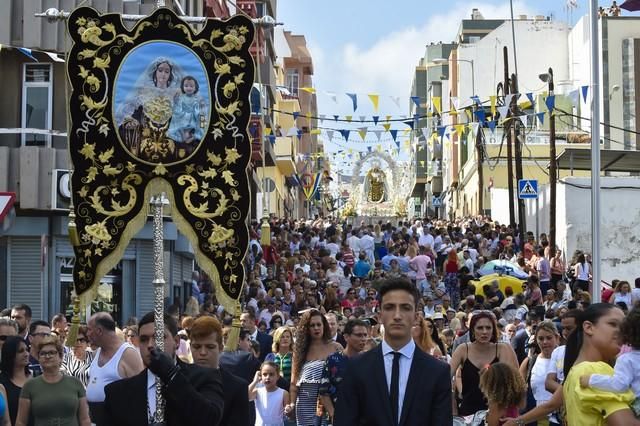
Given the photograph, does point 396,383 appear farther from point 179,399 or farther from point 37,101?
point 37,101

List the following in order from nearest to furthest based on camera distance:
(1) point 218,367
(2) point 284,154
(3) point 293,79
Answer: (1) point 218,367 < (2) point 284,154 < (3) point 293,79

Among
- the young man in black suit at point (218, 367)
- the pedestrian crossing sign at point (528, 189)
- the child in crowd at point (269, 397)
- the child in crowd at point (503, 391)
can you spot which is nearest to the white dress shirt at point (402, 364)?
the young man in black suit at point (218, 367)

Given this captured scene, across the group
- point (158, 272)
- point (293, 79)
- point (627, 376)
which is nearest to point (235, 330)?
point (158, 272)

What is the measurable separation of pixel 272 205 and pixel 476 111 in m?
30.0

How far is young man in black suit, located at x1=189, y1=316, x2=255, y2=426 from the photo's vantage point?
792cm

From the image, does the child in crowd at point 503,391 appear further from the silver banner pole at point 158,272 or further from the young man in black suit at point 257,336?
the young man in black suit at point 257,336

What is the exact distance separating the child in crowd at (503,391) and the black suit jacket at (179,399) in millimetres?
2839

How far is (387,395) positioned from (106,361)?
372 cm

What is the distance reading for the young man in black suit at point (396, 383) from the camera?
6.98 m

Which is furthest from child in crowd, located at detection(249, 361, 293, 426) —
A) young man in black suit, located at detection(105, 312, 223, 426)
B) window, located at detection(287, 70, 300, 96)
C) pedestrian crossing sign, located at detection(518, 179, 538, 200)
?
window, located at detection(287, 70, 300, 96)

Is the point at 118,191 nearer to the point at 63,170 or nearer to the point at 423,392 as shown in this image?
the point at 423,392

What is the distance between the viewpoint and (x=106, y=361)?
1022 centimetres

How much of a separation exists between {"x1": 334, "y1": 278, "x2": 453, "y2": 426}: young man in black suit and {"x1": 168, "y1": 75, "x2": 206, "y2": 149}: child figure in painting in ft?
10.5

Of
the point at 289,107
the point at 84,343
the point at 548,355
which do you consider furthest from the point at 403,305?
the point at 289,107
